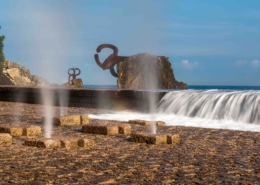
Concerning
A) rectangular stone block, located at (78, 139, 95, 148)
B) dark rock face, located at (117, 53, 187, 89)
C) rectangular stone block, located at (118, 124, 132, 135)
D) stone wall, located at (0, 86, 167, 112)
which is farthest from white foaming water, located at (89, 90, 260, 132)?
dark rock face, located at (117, 53, 187, 89)

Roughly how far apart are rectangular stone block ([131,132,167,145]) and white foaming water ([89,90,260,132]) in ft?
16.5

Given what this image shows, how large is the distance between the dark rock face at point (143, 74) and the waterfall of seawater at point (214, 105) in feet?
58.3

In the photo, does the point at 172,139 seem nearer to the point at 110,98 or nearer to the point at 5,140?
the point at 5,140

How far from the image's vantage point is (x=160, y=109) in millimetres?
16766

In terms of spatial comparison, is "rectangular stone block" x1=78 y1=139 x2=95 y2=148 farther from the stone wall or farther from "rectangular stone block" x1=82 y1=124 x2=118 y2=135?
the stone wall

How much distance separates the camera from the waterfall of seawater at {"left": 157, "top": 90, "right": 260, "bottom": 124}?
14235 mm

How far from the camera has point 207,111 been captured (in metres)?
15.1

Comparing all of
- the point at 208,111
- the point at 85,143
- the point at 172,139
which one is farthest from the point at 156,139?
the point at 208,111

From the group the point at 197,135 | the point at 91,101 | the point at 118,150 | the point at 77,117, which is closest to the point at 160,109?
the point at 91,101

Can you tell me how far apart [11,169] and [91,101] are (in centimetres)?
1361

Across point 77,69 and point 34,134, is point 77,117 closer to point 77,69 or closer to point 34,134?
point 34,134

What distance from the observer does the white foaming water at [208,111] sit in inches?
542

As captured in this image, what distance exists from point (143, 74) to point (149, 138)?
28.1 meters

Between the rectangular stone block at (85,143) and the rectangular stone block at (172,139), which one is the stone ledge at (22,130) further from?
the rectangular stone block at (172,139)
